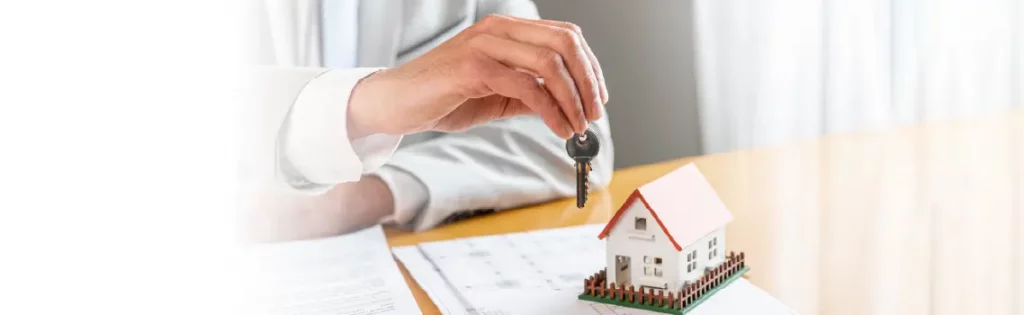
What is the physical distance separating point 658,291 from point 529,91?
0.20 metres

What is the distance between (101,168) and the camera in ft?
2.01

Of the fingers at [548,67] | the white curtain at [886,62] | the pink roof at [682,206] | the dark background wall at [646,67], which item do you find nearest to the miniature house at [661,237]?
the pink roof at [682,206]

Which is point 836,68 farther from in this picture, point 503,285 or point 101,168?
point 101,168

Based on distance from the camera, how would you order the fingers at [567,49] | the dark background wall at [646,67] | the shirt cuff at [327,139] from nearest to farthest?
the fingers at [567,49] → the shirt cuff at [327,139] → the dark background wall at [646,67]

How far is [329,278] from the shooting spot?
0.84 m

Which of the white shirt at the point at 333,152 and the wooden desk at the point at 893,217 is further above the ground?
the white shirt at the point at 333,152

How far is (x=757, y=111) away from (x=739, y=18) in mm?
166

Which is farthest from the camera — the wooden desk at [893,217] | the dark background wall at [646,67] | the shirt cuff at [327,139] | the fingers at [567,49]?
the dark background wall at [646,67]

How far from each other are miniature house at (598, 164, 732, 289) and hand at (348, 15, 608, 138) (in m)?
0.10

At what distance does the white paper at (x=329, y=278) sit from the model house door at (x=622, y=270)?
18 cm

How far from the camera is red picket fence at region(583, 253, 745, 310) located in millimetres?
732

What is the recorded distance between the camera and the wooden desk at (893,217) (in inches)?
38.5

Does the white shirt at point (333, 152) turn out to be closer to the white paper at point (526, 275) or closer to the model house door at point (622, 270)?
the white paper at point (526, 275)

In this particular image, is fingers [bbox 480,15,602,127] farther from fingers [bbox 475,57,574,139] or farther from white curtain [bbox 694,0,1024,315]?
white curtain [bbox 694,0,1024,315]
